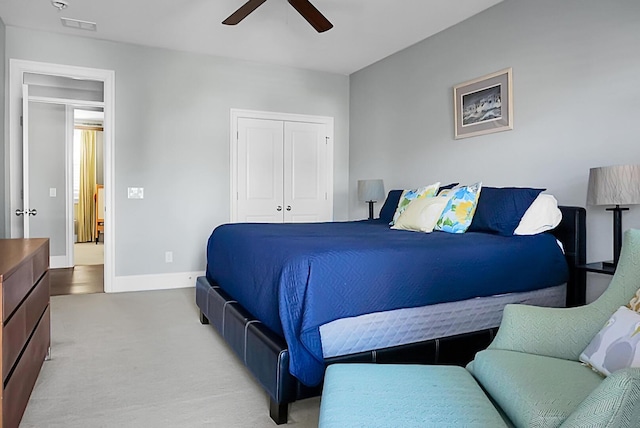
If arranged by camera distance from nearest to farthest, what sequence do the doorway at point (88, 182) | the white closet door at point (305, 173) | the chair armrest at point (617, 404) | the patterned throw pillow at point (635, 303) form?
the chair armrest at point (617, 404)
the patterned throw pillow at point (635, 303)
the white closet door at point (305, 173)
the doorway at point (88, 182)

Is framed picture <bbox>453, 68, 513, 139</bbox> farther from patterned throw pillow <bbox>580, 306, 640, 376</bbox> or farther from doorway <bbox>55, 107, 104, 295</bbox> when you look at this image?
doorway <bbox>55, 107, 104, 295</bbox>

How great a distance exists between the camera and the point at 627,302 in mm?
1606

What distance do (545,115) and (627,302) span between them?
205 cm

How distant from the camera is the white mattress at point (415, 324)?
2.08m

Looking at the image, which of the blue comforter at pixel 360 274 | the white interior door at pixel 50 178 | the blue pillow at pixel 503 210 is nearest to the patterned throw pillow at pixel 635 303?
the blue comforter at pixel 360 274

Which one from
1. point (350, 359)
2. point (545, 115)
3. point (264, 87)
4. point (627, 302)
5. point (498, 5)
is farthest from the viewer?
point (264, 87)

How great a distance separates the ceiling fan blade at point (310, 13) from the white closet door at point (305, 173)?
2288 mm

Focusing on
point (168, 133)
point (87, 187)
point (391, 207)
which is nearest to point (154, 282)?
point (168, 133)

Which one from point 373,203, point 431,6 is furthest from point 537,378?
point 373,203

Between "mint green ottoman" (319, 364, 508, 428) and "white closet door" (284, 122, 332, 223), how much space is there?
13.7ft

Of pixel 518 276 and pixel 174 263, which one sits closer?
pixel 518 276

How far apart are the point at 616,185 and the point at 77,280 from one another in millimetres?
5521

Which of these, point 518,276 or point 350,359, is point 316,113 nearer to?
point 518,276

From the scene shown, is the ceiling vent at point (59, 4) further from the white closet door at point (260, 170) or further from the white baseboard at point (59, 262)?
the white baseboard at point (59, 262)
